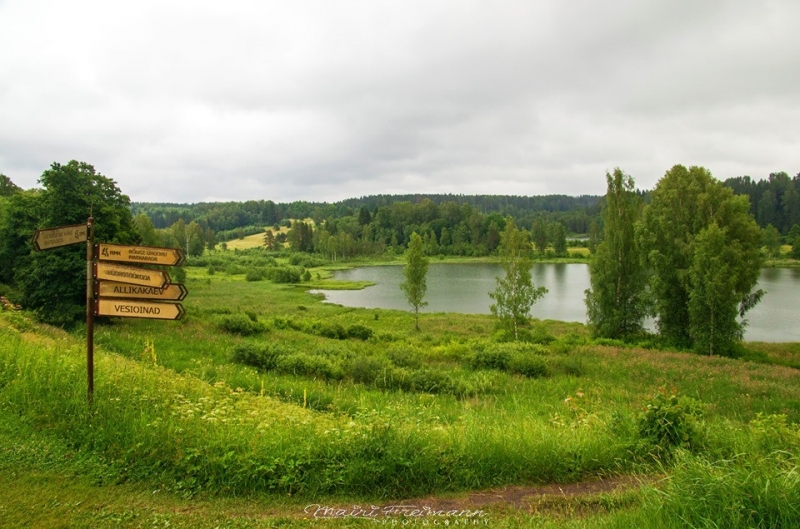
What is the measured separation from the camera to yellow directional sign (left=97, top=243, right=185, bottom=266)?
6246 mm

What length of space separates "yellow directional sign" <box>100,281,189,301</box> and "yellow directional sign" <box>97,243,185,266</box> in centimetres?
35

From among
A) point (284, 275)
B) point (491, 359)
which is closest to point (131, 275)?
point (491, 359)

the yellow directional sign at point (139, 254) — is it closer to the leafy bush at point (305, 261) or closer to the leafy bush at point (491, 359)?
the leafy bush at point (491, 359)

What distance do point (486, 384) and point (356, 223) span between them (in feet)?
489

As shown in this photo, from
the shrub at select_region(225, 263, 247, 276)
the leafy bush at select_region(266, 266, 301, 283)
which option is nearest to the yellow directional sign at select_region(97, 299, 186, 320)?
the leafy bush at select_region(266, 266, 301, 283)

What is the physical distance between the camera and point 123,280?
6.27 metres

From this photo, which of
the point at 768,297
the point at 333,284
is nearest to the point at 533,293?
the point at 768,297

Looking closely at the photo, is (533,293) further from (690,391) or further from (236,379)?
(236,379)

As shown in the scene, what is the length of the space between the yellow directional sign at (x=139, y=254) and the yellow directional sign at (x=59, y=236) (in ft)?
0.89

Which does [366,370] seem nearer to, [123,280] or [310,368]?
[310,368]

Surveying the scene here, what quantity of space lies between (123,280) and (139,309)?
1.53 feet

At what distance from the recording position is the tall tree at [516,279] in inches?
1182

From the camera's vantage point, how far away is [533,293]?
30.0m

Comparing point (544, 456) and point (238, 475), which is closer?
point (238, 475)
